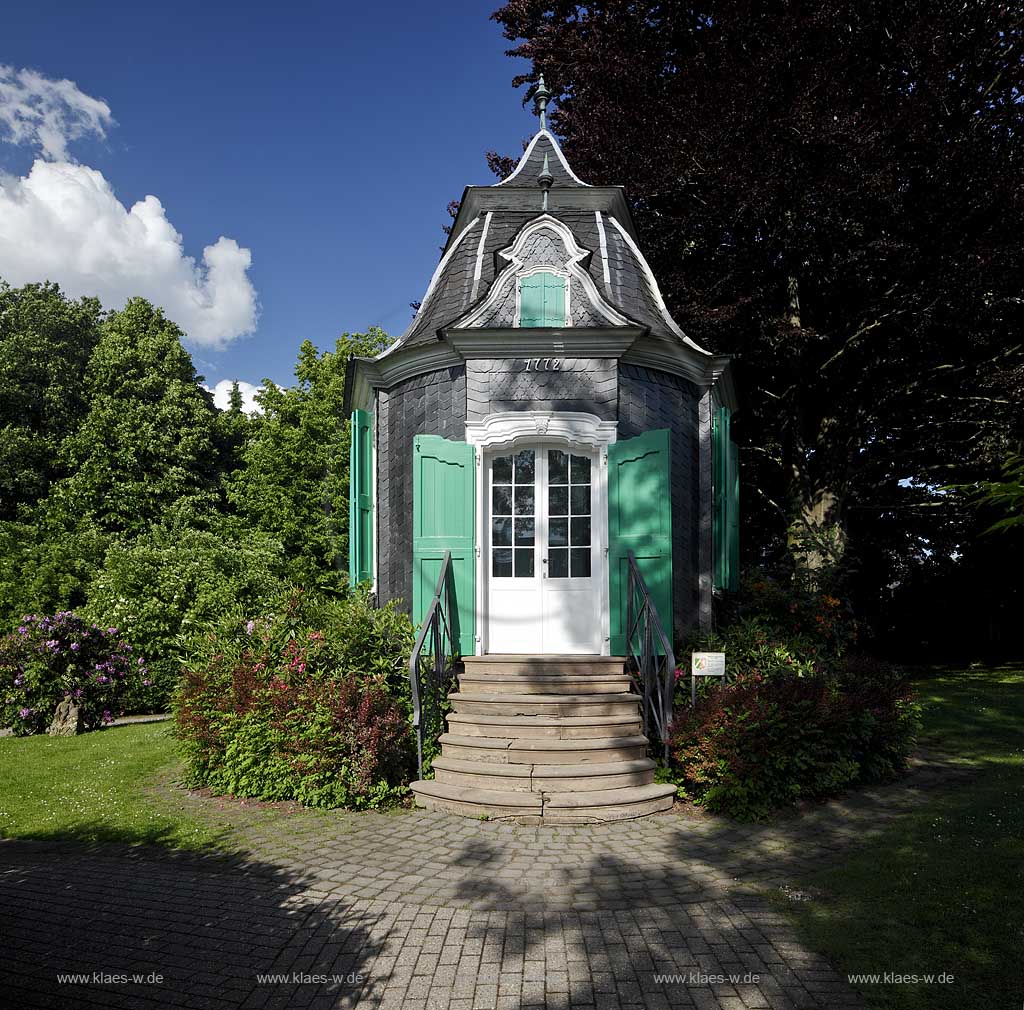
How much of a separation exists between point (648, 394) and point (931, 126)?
6.72 metres

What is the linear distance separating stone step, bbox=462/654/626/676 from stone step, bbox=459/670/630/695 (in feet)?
0.38

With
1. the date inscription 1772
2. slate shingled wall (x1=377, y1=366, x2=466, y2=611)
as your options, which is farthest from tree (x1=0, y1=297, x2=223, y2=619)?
the date inscription 1772

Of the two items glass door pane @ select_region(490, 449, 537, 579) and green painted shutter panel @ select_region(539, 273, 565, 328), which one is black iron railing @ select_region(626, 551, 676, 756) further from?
green painted shutter panel @ select_region(539, 273, 565, 328)

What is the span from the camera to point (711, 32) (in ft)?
38.8

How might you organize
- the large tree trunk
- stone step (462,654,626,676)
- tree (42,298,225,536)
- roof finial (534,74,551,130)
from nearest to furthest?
stone step (462,654,626,676)
roof finial (534,74,551,130)
the large tree trunk
tree (42,298,225,536)

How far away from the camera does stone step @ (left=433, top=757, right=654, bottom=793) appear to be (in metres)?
6.08

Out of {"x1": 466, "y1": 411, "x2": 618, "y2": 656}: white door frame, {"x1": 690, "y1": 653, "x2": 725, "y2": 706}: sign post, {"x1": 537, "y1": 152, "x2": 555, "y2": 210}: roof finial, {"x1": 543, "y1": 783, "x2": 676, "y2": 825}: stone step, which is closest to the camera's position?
{"x1": 543, "y1": 783, "x2": 676, "y2": 825}: stone step

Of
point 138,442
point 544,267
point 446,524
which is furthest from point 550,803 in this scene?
point 138,442

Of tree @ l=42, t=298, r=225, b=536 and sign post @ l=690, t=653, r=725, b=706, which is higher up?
tree @ l=42, t=298, r=225, b=536

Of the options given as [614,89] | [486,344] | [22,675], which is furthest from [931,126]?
[22,675]

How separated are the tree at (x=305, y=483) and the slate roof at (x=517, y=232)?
35.4 ft

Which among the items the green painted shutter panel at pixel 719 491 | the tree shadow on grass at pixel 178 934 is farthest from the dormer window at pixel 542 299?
the tree shadow on grass at pixel 178 934

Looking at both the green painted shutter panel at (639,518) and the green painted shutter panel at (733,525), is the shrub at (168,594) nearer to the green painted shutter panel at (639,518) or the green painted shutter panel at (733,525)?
the green painted shutter panel at (639,518)

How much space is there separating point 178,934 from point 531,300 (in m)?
7.13
